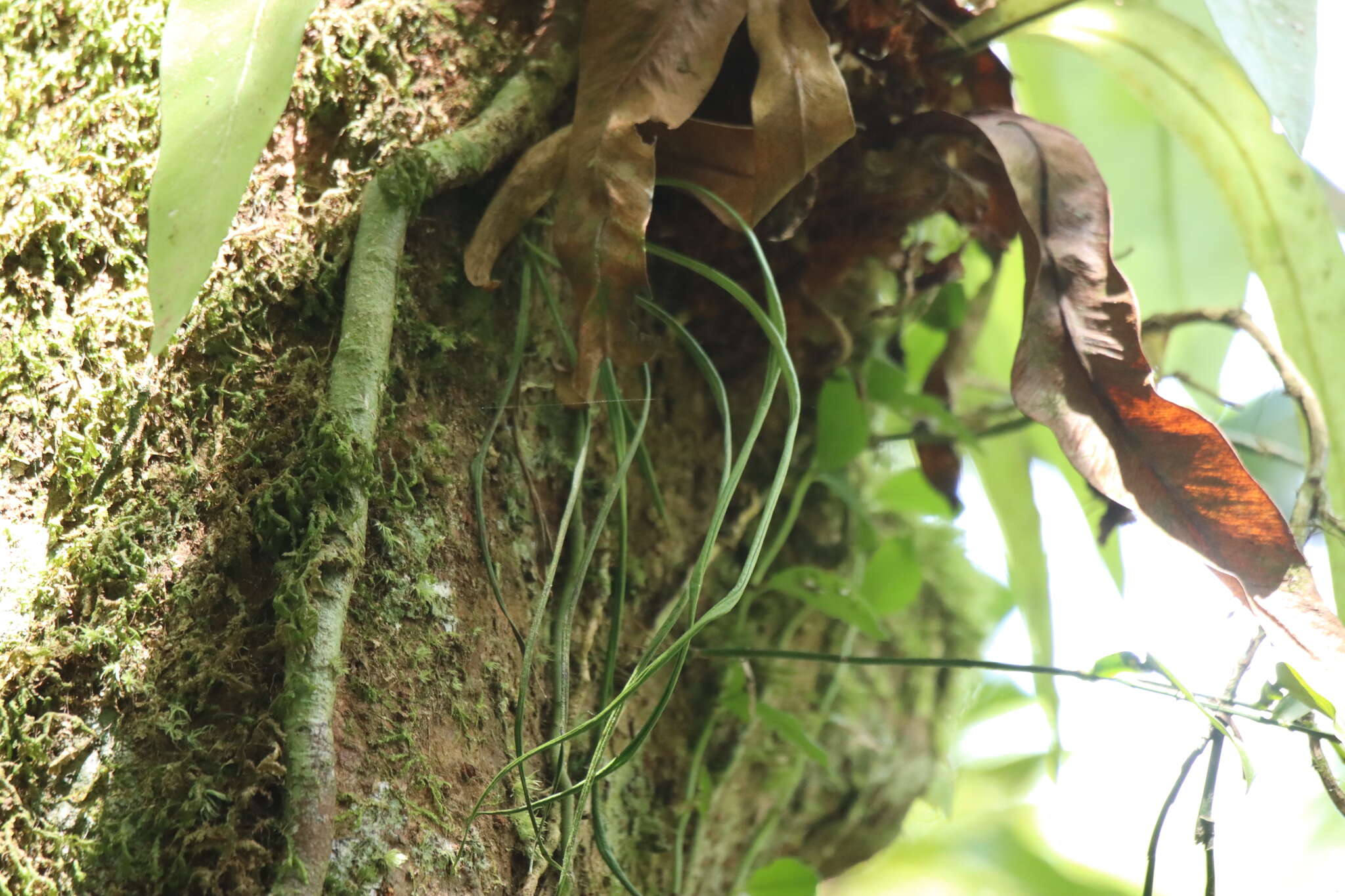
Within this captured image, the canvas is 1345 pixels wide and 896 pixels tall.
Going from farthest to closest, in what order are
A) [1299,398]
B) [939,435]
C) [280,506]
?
[939,435], [1299,398], [280,506]

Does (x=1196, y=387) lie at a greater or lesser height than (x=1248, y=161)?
lesser

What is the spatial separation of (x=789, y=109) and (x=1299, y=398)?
1.61ft

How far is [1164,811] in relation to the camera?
607mm

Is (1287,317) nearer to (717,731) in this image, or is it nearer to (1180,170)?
(1180,170)

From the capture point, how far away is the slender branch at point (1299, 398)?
2.37 ft

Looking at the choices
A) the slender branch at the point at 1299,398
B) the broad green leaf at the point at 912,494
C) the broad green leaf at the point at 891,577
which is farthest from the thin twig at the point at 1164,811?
the broad green leaf at the point at 912,494

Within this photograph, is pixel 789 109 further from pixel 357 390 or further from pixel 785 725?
pixel 785 725

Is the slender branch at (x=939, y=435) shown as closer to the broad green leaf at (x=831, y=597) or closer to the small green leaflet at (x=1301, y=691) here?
the broad green leaf at (x=831, y=597)

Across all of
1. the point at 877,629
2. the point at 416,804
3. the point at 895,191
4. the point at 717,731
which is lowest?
the point at 717,731

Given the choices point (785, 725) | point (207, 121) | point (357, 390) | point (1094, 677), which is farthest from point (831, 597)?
point (207, 121)

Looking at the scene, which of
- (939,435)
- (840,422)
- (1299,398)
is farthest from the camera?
(939,435)

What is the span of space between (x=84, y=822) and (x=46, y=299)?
343 millimetres

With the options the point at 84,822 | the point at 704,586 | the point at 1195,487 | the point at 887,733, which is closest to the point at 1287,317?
the point at 1195,487

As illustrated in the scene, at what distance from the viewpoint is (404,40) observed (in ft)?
2.34
